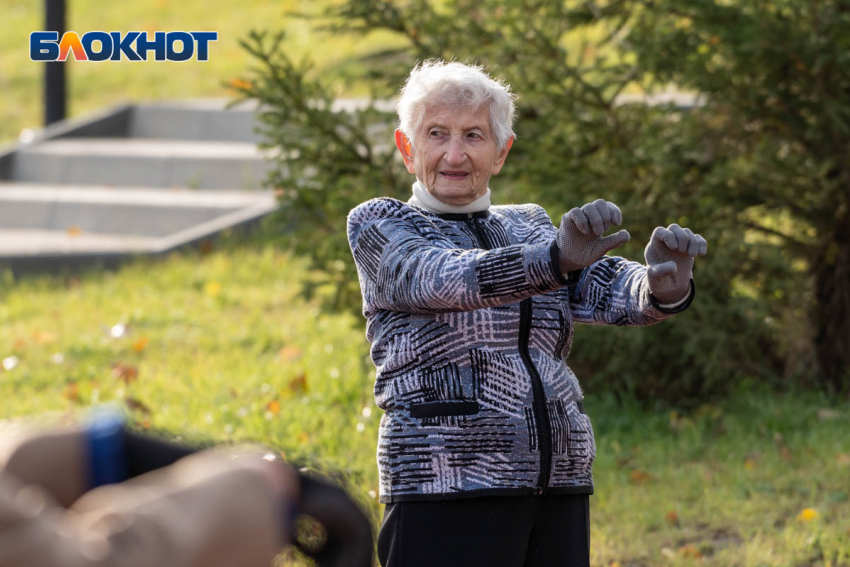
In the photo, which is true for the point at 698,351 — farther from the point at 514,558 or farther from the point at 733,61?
the point at 514,558

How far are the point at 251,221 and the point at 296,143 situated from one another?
340 centimetres

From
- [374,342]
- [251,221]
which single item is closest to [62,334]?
[251,221]

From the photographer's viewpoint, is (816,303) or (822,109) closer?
(822,109)

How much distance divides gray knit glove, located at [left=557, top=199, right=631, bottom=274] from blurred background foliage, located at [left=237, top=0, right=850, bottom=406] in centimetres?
296

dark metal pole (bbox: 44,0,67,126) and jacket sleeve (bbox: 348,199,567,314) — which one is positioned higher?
dark metal pole (bbox: 44,0,67,126)

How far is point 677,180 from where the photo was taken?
523 centimetres

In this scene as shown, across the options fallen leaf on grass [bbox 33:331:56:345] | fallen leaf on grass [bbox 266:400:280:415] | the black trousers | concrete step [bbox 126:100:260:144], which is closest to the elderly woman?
the black trousers

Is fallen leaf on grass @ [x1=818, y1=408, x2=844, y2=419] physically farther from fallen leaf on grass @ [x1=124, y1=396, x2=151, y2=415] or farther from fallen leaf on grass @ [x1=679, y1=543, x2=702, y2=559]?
fallen leaf on grass @ [x1=124, y1=396, x2=151, y2=415]

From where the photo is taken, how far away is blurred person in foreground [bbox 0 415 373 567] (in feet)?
2.85

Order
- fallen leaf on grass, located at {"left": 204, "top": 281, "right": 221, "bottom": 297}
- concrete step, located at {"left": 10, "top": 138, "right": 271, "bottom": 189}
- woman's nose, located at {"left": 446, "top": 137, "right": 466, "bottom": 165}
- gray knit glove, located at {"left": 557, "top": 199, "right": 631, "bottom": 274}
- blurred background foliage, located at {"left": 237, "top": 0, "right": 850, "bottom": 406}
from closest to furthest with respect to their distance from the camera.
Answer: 1. gray knit glove, located at {"left": 557, "top": 199, "right": 631, "bottom": 274}
2. woman's nose, located at {"left": 446, "top": 137, "right": 466, "bottom": 165}
3. blurred background foliage, located at {"left": 237, "top": 0, "right": 850, "bottom": 406}
4. fallen leaf on grass, located at {"left": 204, "top": 281, "right": 221, "bottom": 297}
5. concrete step, located at {"left": 10, "top": 138, "right": 271, "bottom": 189}

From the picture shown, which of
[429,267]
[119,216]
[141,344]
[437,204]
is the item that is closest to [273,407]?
[141,344]

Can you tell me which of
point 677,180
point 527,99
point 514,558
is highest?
point 527,99

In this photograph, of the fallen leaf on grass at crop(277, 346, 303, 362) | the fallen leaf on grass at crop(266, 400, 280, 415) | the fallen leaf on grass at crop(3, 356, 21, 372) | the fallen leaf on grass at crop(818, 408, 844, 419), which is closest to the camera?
the fallen leaf on grass at crop(818, 408, 844, 419)

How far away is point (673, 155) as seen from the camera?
5.21 metres
